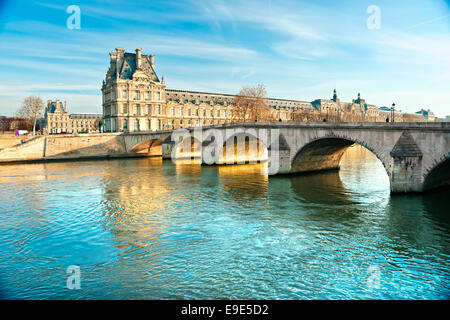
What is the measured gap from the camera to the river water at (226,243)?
1039 centimetres

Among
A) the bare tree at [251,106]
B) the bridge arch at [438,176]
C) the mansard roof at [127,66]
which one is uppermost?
the mansard roof at [127,66]

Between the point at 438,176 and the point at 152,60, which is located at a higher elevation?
the point at 152,60

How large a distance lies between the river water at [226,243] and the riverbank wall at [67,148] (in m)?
25.7

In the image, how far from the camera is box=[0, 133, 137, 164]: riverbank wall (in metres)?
48.2

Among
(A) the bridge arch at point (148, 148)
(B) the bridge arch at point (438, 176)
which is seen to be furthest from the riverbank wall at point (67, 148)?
(B) the bridge arch at point (438, 176)

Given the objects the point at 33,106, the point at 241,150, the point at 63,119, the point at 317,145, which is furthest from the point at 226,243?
the point at 63,119

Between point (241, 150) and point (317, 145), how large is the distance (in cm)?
1449

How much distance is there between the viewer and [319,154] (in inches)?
1321

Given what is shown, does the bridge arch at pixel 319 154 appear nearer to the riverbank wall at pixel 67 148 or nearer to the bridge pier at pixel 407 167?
the bridge pier at pixel 407 167

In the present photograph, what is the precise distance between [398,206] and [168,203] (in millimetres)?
13247

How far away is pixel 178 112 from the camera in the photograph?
3423 inches

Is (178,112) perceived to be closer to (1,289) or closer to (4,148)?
(4,148)

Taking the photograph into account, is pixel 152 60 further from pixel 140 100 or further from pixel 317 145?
pixel 317 145
